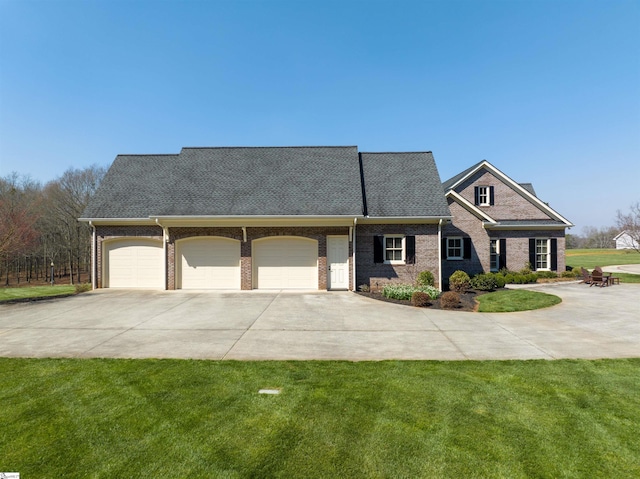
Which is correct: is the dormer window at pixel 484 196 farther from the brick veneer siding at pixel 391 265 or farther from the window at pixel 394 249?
the window at pixel 394 249

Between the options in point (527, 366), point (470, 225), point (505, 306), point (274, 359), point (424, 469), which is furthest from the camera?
point (470, 225)

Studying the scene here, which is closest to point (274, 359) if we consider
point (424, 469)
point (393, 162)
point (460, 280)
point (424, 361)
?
point (424, 361)

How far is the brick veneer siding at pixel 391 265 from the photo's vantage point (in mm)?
14922

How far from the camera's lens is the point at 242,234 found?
1480cm

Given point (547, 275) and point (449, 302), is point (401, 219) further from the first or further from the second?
point (547, 275)

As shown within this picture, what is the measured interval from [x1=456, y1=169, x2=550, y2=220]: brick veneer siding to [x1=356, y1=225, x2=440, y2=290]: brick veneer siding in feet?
26.0

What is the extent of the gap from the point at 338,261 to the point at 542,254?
1463 cm

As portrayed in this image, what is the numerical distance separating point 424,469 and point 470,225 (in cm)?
1743

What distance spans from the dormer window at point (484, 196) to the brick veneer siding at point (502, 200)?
22cm

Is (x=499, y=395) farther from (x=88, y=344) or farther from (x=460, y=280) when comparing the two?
(x=460, y=280)

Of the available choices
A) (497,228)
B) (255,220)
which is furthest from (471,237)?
(255,220)

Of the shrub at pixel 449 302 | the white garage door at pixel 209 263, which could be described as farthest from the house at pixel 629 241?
the white garage door at pixel 209 263

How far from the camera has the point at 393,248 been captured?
15.2m

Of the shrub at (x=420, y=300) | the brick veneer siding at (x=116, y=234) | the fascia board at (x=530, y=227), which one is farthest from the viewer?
the fascia board at (x=530, y=227)
